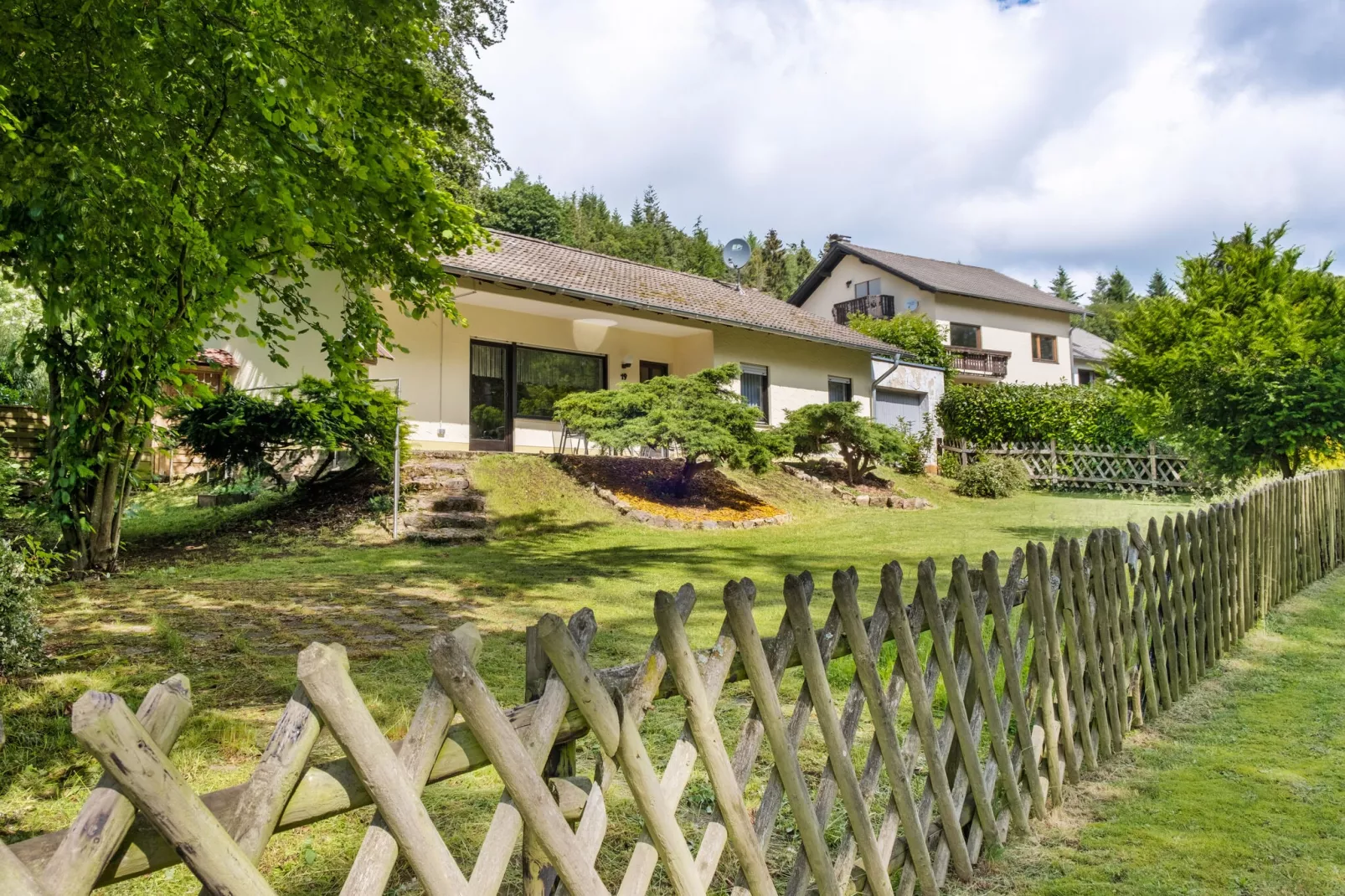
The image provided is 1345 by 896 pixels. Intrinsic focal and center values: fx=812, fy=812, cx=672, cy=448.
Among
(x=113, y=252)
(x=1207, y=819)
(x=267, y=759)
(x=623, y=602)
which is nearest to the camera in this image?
(x=267, y=759)

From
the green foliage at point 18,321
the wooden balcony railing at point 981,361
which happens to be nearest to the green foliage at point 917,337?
the wooden balcony railing at point 981,361

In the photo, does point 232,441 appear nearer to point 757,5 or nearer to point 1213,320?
point 757,5

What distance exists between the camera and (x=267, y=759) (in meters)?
1.20

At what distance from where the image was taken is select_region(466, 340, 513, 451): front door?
17391mm

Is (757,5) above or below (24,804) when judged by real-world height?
above

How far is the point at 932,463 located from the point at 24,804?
22.7m

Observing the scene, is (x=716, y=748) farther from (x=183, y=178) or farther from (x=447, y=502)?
(x=447, y=502)

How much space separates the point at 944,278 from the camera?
130 feet

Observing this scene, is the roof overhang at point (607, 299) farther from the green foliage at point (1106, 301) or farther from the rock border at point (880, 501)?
the green foliage at point (1106, 301)

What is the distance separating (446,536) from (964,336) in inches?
1305

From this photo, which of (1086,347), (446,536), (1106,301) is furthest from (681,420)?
(1106,301)

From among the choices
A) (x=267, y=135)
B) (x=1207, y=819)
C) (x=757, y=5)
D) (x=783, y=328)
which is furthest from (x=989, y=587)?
(x=783, y=328)

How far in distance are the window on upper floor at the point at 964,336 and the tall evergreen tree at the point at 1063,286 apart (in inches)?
2989

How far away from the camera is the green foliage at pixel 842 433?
17.4 metres
